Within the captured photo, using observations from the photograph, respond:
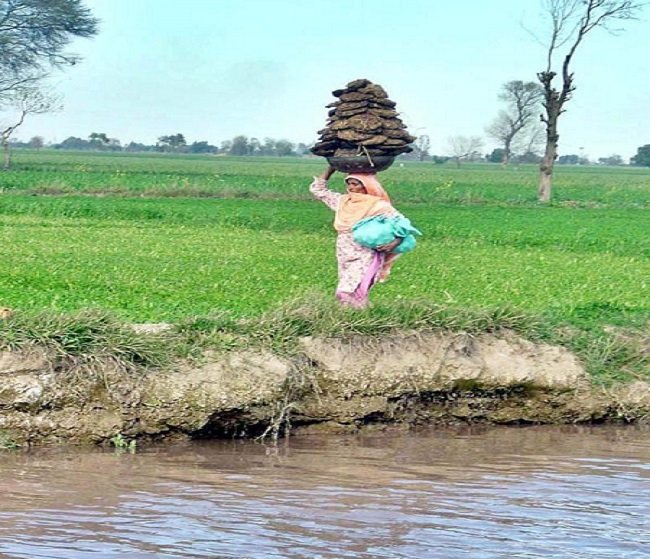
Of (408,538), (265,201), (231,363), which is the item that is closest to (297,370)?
(231,363)

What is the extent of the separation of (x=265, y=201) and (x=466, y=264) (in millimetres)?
15929

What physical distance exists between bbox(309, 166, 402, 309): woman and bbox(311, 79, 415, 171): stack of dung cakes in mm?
180

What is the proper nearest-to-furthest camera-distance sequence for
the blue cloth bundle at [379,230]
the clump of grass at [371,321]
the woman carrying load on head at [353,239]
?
the clump of grass at [371,321], the blue cloth bundle at [379,230], the woman carrying load on head at [353,239]

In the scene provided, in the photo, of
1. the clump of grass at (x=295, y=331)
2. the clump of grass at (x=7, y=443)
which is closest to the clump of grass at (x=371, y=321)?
the clump of grass at (x=295, y=331)

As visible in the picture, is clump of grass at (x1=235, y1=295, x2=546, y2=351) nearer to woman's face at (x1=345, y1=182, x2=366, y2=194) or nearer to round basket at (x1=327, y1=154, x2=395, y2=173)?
woman's face at (x1=345, y1=182, x2=366, y2=194)

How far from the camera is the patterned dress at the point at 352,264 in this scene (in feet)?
30.0

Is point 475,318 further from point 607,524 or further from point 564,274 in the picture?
point 564,274

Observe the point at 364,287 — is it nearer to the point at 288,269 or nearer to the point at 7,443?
the point at 7,443

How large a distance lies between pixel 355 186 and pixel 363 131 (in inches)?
16.5

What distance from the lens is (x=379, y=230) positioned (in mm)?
8922

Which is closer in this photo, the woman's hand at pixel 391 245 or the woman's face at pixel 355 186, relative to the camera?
the woman's hand at pixel 391 245

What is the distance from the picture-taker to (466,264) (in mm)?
16406

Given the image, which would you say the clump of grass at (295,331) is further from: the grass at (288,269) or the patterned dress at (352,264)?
→ the patterned dress at (352,264)

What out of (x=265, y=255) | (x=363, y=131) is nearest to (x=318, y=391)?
(x=363, y=131)
